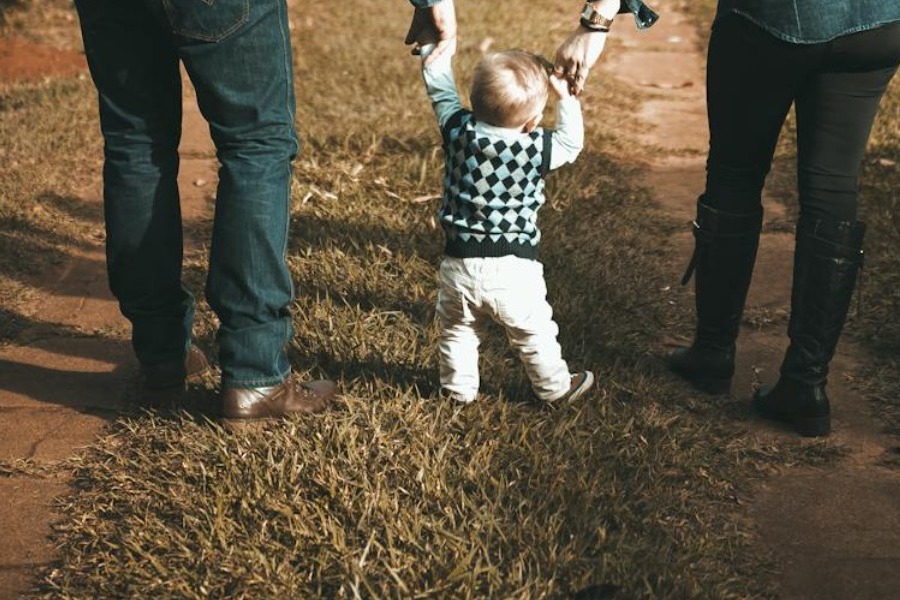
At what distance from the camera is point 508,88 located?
2652 mm

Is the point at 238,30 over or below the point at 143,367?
over

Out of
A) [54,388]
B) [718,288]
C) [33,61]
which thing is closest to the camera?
[718,288]

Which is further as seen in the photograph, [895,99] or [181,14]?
[895,99]

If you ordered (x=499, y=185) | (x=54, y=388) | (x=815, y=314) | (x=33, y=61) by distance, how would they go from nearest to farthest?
(x=499, y=185)
(x=815, y=314)
(x=54, y=388)
(x=33, y=61)

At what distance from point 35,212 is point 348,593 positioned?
9.06 ft

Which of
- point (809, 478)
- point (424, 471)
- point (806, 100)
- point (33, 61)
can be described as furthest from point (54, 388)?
point (33, 61)

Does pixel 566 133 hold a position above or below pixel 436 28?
below

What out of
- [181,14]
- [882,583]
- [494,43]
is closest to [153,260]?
[181,14]

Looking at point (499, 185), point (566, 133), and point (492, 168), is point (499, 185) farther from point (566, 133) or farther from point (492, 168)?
point (566, 133)

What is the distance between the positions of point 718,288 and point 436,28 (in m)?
1.07

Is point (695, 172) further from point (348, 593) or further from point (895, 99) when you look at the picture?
point (348, 593)

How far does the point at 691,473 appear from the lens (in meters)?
2.89

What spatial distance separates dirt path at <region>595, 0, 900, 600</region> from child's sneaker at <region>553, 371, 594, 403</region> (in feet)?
1.36

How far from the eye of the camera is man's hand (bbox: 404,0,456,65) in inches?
106
